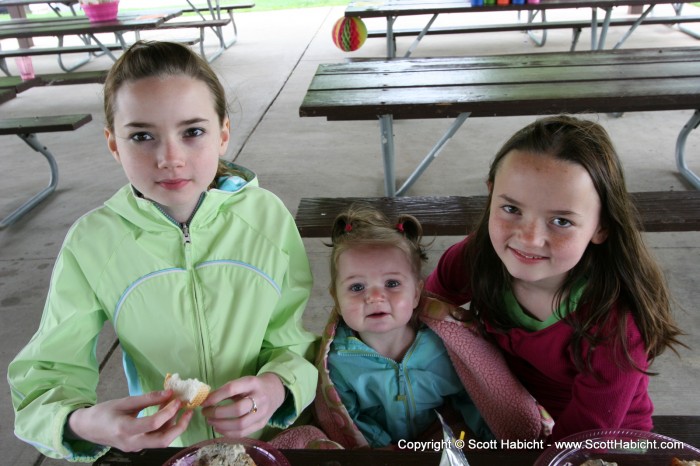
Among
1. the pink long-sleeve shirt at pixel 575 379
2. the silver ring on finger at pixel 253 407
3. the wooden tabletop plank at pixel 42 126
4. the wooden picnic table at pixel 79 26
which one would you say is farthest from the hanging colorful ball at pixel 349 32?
the silver ring on finger at pixel 253 407

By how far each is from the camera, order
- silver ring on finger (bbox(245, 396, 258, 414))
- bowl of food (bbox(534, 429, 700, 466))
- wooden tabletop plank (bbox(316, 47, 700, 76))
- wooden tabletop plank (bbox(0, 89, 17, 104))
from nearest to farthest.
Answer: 1. bowl of food (bbox(534, 429, 700, 466))
2. silver ring on finger (bbox(245, 396, 258, 414))
3. wooden tabletop plank (bbox(316, 47, 700, 76))
4. wooden tabletop plank (bbox(0, 89, 17, 104))

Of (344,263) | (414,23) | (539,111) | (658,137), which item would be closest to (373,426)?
(344,263)

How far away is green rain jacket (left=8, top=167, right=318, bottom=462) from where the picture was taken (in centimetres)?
128

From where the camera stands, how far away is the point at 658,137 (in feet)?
15.2

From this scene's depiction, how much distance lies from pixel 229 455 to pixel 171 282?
1.54 ft

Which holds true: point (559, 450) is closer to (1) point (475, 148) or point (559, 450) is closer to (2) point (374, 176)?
(2) point (374, 176)

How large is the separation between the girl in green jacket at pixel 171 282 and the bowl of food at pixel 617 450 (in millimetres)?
581

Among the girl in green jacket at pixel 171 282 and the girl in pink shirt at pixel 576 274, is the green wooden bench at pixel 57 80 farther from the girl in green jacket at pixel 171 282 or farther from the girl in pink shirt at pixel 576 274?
the girl in pink shirt at pixel 576 274

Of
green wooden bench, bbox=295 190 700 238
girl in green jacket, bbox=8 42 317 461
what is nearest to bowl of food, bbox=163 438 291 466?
girl in green jacket, bbox=8 42 317 461

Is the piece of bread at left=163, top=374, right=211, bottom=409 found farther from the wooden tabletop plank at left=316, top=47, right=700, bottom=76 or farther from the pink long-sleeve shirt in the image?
the wooden tabletop plank at left=316, top=47, right=700, bottom=76

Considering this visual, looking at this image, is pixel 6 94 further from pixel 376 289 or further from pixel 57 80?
pixel 376 289

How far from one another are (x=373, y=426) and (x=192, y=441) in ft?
1.58

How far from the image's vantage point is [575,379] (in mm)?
1451

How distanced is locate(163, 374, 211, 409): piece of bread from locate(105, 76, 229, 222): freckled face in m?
0.39
